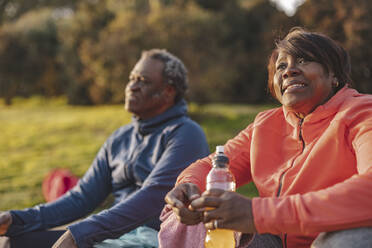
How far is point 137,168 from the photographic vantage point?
11.2ft

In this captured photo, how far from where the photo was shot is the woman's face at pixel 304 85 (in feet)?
7.52

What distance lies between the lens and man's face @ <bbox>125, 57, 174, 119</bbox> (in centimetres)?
369

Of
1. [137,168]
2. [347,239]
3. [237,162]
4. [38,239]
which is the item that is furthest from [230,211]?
[38,239]

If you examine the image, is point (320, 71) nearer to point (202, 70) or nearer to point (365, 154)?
point (365, 154)

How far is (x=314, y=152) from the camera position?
2.14m

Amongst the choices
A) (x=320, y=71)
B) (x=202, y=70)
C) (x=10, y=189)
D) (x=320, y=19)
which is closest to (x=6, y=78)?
(x=202, y=70)

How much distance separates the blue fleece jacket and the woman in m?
0.60

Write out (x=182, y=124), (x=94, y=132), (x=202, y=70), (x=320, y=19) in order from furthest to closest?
(x=94, y=132) < (x=202, y=70) < (x=320, y=19) < (x=182, y=124)

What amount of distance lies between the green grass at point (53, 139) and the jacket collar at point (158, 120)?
4.00 m

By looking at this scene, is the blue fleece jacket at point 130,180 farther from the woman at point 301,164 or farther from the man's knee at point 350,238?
the man's knee at point 350,238

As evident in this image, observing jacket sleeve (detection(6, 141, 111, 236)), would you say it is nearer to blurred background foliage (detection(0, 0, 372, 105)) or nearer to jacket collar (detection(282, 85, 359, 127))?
blurred background foliage (detection(0, 0, 372, 105))

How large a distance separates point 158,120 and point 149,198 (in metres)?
0.75

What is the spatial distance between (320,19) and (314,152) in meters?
8.66

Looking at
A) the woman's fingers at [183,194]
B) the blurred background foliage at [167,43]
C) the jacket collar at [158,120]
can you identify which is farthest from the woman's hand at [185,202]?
the jacket collar at [158,120]
